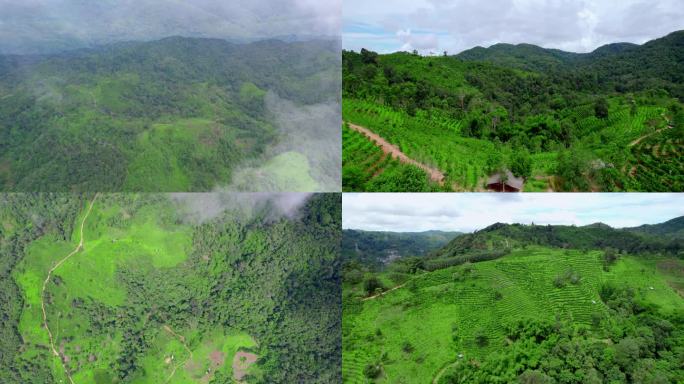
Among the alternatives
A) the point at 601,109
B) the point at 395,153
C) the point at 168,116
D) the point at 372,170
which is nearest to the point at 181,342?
the point at 168,116

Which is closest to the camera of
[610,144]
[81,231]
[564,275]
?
[610,144]

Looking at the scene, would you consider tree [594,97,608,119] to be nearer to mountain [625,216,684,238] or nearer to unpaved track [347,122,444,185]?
mountain [625,216,684,238]

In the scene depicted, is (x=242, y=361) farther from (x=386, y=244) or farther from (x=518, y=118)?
(x=518, y=118)

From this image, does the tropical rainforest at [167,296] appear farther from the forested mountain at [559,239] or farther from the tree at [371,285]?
the forested mountain at [559,239]

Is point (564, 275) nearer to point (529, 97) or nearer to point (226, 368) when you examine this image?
point (529, 97)

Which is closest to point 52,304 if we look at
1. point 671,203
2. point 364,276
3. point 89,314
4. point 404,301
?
point 89,314

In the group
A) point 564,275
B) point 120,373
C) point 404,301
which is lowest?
point 120,373
